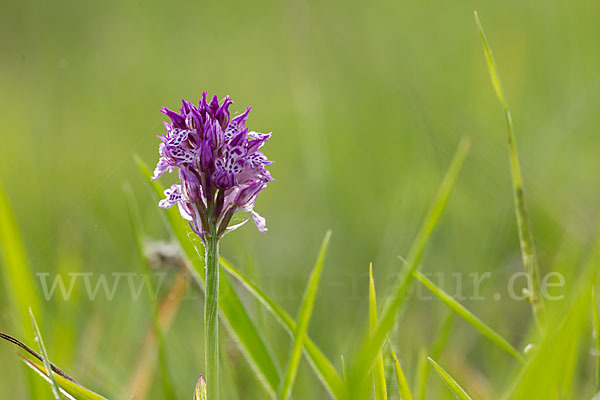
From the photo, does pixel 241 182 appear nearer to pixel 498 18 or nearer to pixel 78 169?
pixel 78 169

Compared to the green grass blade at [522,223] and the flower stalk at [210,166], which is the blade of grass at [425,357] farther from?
the flower stalk at [210,166]

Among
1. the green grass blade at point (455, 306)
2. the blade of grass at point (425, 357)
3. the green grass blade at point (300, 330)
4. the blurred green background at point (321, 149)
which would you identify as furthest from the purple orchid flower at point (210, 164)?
the blurred green background at point (321, 149)

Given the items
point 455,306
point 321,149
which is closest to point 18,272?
point 455,306

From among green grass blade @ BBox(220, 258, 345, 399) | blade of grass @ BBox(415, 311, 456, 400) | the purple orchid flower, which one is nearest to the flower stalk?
the purple orchid flower

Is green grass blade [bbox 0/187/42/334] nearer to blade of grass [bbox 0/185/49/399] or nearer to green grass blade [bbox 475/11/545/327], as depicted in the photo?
blade of grass [bbox 0/185/49/399]

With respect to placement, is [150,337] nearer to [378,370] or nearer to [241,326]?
[241,326]

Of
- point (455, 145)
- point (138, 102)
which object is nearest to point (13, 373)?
point (455, 145)

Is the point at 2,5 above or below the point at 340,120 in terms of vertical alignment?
above
